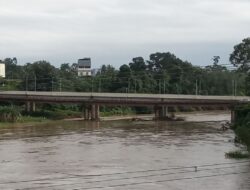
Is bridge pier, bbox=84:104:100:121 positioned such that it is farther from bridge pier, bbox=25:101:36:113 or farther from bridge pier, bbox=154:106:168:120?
bridge pier, bbox=154:106:168:120

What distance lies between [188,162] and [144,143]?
10543mm

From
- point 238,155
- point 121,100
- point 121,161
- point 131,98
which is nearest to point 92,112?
point 121,100

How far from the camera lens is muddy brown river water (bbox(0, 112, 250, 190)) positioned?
71.9 feet

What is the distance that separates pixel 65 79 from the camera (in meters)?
90.2

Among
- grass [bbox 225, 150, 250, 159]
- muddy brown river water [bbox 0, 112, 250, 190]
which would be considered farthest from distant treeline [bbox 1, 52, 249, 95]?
grass [bbox 225, 150, 250, 159]

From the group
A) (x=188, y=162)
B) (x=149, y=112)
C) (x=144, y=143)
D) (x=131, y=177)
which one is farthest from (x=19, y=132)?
(x=149, y=112)

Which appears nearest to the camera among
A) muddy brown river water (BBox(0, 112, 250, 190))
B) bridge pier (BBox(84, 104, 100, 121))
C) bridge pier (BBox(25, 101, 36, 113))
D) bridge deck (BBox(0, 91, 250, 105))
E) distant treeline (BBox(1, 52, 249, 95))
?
muddy brown river water (BBox(0, 112, 250, 190))

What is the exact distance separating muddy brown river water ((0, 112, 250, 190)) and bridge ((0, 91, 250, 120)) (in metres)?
16.7

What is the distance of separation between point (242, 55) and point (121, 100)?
35182 mm

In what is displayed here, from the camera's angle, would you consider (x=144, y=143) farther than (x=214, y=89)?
No

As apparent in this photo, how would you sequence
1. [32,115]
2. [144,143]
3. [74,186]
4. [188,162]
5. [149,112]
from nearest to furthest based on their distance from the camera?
[74,186] < [188,162] < [144,143] < [32,115] < [149,112]

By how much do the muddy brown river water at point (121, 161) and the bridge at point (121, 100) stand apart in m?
16.7

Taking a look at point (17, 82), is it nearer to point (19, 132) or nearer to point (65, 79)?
point (65, 79)

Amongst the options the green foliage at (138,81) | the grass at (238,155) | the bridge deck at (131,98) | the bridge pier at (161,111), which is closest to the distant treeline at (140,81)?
the green foliage at (138,81)
